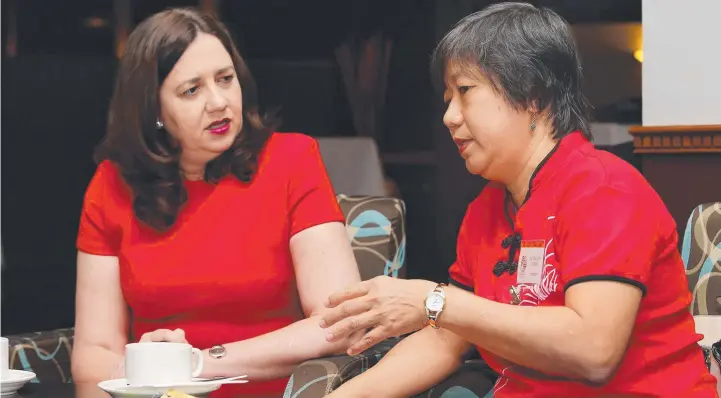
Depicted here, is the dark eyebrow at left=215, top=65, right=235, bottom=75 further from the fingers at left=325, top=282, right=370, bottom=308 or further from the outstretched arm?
the fingers at left=325, top=282, right=370, bottom=308

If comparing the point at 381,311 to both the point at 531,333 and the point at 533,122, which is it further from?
the point at 533,122

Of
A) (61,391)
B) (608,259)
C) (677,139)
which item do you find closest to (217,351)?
(61,391)

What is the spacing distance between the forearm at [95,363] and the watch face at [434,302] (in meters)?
0.78

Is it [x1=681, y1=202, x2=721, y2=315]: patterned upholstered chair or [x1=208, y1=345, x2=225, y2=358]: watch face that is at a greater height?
[x1=681, y1=202, x2=721, y2=315]: patterned upholstered chair

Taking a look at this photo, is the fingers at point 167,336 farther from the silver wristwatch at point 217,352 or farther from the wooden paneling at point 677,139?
the wooden paneling at point 677,139

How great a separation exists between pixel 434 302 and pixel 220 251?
2.40ft

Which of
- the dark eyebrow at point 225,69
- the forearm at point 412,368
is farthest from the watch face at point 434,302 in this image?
the dark eyebrow at point 225,69

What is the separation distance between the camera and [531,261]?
1.58m

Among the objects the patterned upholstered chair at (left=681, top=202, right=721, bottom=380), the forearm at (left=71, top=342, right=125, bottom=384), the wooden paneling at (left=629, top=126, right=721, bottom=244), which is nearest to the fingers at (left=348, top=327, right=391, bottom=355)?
the forearm at (left=71, top=342, right=125, bottom=384)

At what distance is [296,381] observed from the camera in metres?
1.75

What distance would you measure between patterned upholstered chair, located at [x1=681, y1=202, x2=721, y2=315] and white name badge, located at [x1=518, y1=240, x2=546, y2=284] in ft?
1.94

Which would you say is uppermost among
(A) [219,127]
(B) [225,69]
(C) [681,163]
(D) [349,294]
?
(B) [225,69]

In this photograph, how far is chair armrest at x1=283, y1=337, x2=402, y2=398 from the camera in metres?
1.73

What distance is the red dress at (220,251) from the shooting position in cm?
213
